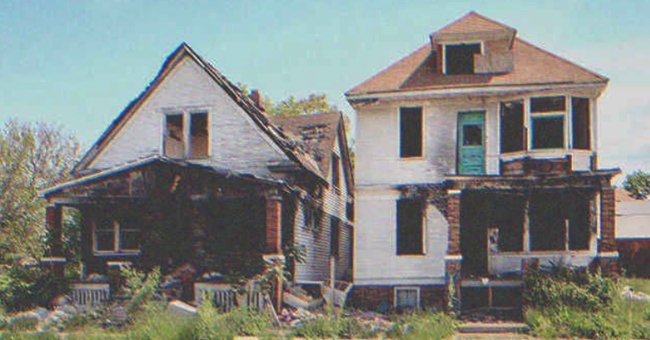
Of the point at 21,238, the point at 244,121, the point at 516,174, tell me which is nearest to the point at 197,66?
the point at 244,121

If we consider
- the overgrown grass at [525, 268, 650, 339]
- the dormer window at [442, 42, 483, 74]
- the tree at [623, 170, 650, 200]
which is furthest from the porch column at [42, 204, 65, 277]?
the tree at [623, 170, 650, 200]

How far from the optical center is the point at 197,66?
75.0ft

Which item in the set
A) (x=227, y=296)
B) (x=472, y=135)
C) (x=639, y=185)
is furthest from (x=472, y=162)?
(x=639, y=185)

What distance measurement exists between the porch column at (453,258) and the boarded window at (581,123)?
416 centimetres

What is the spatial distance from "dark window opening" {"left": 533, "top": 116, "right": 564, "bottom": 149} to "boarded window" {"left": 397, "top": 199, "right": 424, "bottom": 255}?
13.0ft

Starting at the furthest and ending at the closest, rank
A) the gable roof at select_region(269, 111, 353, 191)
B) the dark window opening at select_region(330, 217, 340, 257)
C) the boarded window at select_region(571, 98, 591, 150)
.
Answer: the dark window opening at select_region(330, 217, 340, 257)
the gable roof at select_region(269, 111, 353, 191)
the boarded window at select_region(571, 98, 591, 150)

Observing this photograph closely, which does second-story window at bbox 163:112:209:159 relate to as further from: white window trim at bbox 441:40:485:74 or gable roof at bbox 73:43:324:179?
white window trim at bbox 441:40:485:74

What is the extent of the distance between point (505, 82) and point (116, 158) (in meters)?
12.9

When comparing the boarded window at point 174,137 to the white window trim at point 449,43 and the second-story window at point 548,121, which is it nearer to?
the white window trim at point 449,43

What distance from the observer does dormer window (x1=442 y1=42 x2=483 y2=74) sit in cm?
2141

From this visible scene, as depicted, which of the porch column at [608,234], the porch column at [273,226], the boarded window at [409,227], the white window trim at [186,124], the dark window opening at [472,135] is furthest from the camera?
the white window trim at [186,124]

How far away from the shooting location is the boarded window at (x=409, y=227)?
68.5 feet

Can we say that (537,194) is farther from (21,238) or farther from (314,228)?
(21,238)

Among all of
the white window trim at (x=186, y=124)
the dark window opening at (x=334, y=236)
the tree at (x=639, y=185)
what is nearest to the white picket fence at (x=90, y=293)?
the white window trim at (x=186, y=124)
